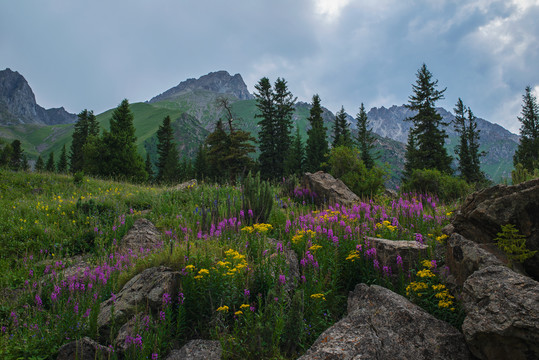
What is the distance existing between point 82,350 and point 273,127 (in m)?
39.4

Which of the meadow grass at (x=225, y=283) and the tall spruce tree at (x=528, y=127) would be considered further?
the tall spruce tree at (x=528, y=127)

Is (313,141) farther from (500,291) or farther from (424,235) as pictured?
(500,291)

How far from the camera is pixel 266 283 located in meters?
4.02

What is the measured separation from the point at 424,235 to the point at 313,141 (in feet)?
107

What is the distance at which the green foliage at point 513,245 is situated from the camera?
132 inches

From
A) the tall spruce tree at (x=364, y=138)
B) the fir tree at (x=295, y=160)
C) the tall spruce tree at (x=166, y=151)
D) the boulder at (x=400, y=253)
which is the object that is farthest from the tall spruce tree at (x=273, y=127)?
the boulder at (x=400, y=253)

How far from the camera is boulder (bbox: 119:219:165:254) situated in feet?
20.7

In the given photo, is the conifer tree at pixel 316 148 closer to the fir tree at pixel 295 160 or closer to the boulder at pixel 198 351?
the fir tree at pixel 295 160

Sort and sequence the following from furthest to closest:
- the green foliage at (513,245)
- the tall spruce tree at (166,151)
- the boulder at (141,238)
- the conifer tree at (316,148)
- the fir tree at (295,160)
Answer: the tall spruce tree at (166,151), the fir tree at (295,160), the conifer tree at (316,148), the boulder at (141,238), the green foliage at (513,245)

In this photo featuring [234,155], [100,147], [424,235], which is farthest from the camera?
[234,155]

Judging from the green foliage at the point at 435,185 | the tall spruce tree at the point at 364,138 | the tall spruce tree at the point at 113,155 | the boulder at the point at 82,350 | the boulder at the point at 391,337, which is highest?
the tall spruce tree at the point at 364,138

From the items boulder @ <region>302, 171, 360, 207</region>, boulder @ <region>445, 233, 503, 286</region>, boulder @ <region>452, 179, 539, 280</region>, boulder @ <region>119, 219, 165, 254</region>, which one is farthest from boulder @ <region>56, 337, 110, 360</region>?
boulder @ <region>302, 171, 360, 207</region>

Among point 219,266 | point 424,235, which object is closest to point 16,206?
point 219,266

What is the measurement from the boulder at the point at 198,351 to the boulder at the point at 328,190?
693cm
